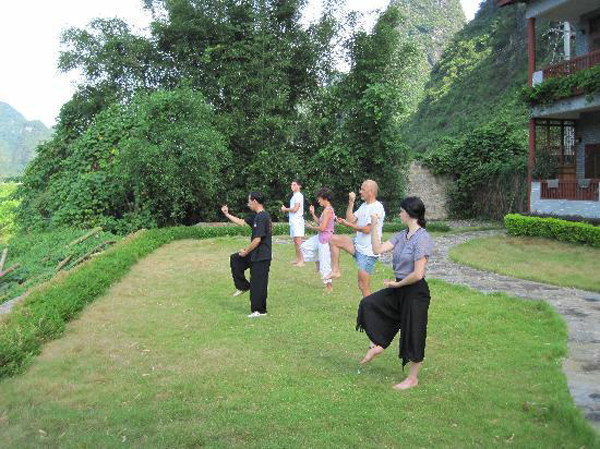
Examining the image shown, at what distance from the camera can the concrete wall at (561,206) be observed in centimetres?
1562

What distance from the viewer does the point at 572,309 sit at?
26.5 ft

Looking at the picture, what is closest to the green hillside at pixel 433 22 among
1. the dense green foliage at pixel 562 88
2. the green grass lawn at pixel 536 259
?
the dense green foliage at pixel 562 88

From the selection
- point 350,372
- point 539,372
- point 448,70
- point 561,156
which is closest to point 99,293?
point 350,372

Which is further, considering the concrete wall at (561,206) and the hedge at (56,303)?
the concrete wall at (561,206)

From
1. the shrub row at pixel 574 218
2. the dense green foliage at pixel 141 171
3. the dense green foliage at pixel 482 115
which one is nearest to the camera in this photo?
the shrub row at pixel 574 218

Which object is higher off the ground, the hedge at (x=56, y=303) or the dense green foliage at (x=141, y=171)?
the dense green foliage at (x=141, y=171)

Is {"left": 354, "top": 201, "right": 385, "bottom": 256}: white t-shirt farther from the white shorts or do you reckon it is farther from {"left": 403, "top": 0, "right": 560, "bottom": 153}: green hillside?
{"left": 403, "top": 0, "right": 560, "bottom": 153}: green hillside

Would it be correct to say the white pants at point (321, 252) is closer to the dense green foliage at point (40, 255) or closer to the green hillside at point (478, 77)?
the dense green foliage at point (40, 255)

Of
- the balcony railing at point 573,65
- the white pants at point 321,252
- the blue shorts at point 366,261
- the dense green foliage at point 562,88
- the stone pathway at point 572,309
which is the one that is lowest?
the stone pathway at point 572,309

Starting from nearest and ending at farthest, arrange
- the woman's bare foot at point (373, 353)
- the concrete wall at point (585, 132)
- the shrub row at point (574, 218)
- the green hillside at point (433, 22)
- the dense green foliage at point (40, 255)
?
1. the woman's bare foot at point (373, 353)
2. the dense green foliage at point (40, 255)
3. the shrub row at point (574, 218)
4. the concrete wall at point (585, 132)
5. the green hillside at point (433, 22)

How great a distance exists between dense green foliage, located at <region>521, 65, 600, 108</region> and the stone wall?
24.4ft

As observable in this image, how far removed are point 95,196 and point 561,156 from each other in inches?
583

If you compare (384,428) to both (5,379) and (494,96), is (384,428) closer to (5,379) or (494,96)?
(5,379)

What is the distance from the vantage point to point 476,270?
11812 mm
